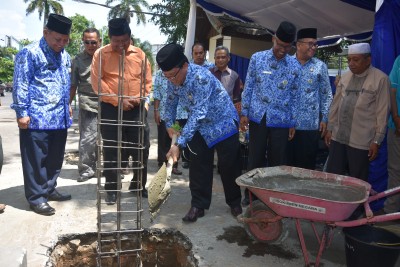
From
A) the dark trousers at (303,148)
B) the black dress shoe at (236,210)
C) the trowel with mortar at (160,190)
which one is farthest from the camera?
the dark trousers at (303,148)

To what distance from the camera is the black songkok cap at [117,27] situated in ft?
11.7

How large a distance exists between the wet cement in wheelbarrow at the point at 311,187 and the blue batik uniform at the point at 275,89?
28.0 inches

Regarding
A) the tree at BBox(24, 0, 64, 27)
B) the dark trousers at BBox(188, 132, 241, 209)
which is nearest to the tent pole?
the dark trousers at BBox(188, 132, 241, 209)

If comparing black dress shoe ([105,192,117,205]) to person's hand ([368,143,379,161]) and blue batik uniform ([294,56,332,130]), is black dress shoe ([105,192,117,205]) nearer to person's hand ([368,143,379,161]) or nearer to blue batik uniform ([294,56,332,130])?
blue batik uniform ([294,56,332,130])

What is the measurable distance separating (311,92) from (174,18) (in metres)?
11.0

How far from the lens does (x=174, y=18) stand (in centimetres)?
1396

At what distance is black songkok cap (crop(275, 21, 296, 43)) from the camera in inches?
135

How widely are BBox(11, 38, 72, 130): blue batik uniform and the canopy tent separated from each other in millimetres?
3207

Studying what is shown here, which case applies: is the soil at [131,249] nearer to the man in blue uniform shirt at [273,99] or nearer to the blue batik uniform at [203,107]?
the blue batik uniform at [203,107]

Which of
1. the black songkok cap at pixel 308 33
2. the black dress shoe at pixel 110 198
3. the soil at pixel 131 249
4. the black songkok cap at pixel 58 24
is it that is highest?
the black songkok cap at pixel 308 33

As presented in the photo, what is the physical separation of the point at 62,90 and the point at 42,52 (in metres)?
0.44

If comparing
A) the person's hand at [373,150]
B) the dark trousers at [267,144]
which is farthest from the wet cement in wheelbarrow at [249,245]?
the person's hand at [373,150]

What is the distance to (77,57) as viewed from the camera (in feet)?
16.0

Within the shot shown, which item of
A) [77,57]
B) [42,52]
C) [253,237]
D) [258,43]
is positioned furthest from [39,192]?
[258,43]
